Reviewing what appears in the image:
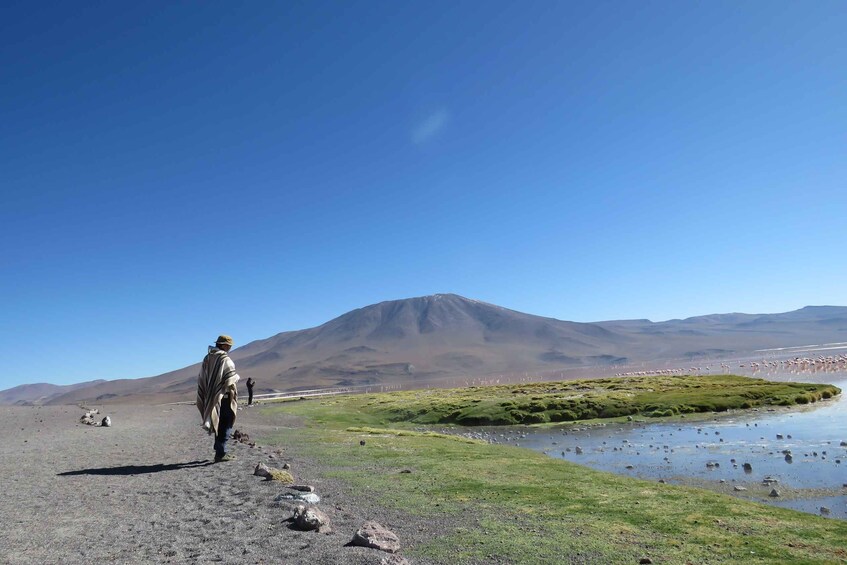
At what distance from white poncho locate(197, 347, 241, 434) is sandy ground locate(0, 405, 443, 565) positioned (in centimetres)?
159

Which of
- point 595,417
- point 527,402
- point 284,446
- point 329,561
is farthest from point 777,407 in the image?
point 329,561

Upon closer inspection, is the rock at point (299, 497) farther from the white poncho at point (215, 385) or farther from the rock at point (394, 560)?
the white poncho at point (215, 385)

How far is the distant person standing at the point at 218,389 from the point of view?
52.4 feet

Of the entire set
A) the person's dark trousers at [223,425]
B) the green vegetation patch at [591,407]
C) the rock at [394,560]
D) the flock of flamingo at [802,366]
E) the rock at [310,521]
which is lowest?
the flock of flamingo at [802,366]

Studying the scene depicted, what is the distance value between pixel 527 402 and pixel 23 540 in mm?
42063

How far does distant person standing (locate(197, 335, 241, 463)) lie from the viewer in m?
16.0

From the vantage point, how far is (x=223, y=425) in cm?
1648

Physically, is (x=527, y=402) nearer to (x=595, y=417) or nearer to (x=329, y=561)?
(x=595, y=417)

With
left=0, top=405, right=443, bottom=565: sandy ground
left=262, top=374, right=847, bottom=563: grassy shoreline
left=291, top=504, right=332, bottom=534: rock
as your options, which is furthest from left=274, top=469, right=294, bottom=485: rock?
left=291, top=504, right=332, bottom=534: rock

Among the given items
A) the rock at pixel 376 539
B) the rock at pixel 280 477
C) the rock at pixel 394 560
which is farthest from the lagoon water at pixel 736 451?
the rock at pixel 280 477

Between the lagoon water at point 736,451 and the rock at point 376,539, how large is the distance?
1101cm

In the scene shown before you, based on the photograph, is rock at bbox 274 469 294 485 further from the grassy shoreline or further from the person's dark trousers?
the person's dark trousers

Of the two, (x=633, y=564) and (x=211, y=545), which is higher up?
(x=211, y=545)

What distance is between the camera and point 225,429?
54.7 feet
